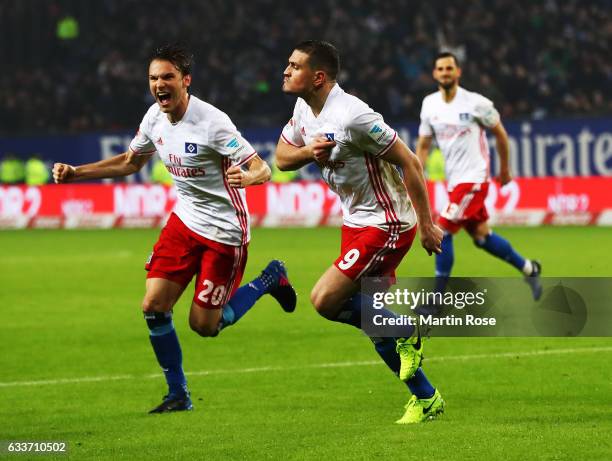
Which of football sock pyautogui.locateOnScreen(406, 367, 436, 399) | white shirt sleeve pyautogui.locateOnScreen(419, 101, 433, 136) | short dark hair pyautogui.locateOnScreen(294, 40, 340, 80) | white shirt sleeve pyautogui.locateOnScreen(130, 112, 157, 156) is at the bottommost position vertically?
football sock pyautogui.locateOnScreen(406, 367, 436, 399)

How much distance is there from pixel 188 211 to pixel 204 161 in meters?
0.39

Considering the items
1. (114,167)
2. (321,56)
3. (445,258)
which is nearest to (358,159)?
(321,56)

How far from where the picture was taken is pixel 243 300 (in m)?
8.94

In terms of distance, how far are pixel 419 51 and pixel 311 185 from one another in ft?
22.2

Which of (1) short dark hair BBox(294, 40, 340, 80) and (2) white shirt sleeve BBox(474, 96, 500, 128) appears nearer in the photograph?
(1) short dark hair BBox(294, 40, 340, 80)

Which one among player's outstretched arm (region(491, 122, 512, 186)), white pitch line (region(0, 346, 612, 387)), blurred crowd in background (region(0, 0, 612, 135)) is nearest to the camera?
white pitch line (region(0, 346, 612, 387))

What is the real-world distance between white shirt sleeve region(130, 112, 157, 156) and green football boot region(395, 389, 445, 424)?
2.45 m

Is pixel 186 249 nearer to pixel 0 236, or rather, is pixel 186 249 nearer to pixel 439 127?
pixel 439 127

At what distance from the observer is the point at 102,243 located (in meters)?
23.2

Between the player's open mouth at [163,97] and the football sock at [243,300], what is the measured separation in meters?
1.40

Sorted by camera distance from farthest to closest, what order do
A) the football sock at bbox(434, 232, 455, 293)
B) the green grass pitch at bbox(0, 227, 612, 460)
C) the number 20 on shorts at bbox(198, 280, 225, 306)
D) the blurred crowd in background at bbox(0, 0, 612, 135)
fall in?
the blurred crowd in background at bbox(0, 0, 612, 135) < the football sock at bbox(434, 232, 455, 293) < the number 20 on shorts at bbox(198, 280, 225, 306) < the green grass pitch at bbox(0, 227, 612, 460)

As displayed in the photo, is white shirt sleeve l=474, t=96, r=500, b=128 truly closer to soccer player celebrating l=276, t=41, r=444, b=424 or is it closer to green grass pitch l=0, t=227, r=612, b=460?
green grass pitch l=0, t=227, r=612, b=460

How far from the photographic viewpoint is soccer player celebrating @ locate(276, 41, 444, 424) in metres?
7.31

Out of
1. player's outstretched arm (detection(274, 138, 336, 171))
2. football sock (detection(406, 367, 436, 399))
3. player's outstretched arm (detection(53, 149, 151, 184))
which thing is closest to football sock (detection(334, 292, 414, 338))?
football sock (detection(406, 367, 436, 399))
